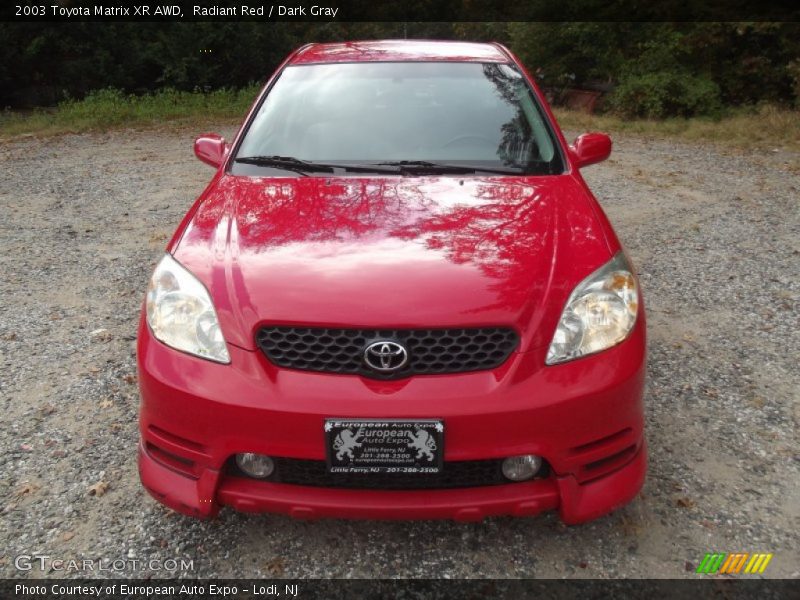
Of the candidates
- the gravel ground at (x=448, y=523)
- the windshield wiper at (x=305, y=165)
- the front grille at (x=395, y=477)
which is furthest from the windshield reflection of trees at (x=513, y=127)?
the front grille at (x=395, y=477)

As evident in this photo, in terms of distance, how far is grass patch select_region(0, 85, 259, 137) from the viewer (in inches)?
503

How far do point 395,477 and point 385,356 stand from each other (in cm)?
36

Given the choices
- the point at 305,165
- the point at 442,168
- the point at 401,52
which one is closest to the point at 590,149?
the point at 442,168

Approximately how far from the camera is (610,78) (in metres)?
16.5

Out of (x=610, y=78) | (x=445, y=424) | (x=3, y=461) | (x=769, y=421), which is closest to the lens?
(x=445, y=424)

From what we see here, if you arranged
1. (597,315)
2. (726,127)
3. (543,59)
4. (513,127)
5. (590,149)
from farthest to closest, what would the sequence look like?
1. (543,59)
2. (726,127)
3. (590,149)
4. (513,127)
5. (597,315)

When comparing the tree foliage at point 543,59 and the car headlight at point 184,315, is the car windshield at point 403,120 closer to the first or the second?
the car headlight at point 184,315

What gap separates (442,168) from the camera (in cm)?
294

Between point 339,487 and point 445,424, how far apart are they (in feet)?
1.28

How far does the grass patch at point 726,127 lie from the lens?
10891mm

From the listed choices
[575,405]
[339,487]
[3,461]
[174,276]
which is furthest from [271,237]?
[3,461]

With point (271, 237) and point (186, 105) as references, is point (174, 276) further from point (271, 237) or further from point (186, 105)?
point (186, 105)

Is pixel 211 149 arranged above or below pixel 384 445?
above

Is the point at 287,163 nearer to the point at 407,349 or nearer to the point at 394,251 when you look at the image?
the point at 394,251
